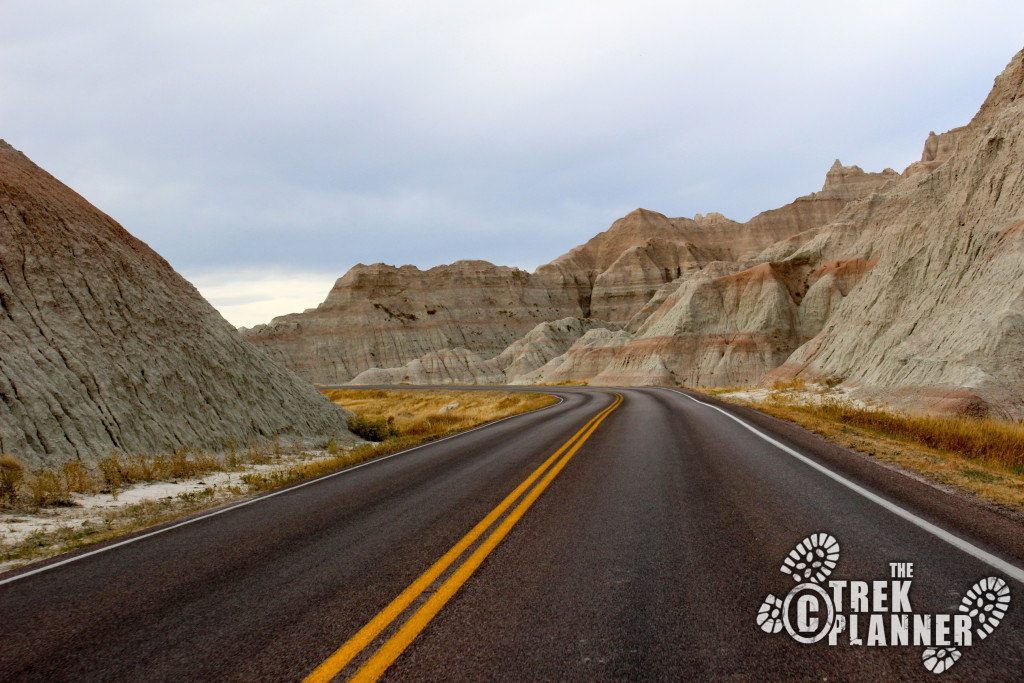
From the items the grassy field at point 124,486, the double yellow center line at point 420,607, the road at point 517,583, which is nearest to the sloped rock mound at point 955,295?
the road at point 517,583

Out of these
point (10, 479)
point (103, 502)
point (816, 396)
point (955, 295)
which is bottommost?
point (816, 396)

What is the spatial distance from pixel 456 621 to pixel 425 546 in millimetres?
1689

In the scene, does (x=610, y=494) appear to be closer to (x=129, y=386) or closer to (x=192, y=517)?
(x=192, y=517)

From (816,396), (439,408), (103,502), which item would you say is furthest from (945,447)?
(439,408)

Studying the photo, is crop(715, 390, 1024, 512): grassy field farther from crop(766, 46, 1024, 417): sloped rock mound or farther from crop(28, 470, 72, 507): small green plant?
crop(28, 470, 72, 507): small green plant

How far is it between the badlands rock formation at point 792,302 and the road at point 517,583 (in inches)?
683

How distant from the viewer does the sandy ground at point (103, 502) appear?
284 inches

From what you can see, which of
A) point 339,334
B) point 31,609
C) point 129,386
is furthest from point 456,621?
point 339,334

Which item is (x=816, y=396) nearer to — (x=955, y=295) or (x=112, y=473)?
(x=955, y=295)

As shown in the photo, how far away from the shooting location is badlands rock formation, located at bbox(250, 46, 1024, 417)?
22.5 metres

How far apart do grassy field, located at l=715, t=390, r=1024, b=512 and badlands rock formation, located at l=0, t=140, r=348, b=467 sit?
1451 cm

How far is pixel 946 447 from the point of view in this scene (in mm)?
11062

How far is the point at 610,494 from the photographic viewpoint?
273 inches

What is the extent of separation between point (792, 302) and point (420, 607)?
61464mm
